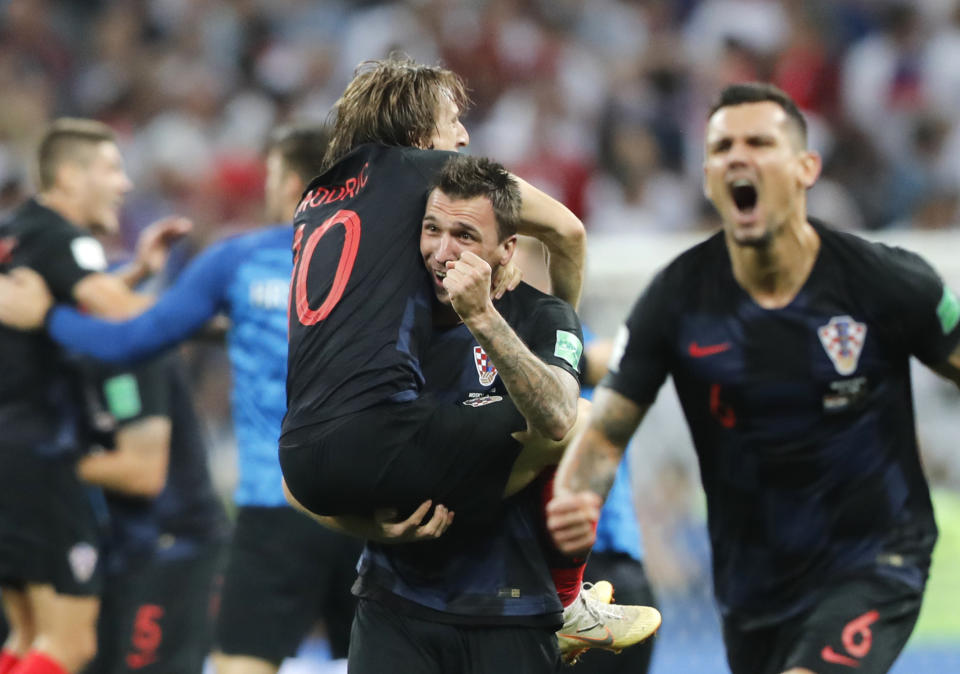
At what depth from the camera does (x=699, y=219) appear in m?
10.5

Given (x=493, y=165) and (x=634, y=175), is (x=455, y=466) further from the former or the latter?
(x=634, y=175)

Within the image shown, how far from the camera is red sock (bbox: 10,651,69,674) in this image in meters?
5.87

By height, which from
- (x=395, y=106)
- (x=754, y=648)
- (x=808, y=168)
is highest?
(x=808, y=168)

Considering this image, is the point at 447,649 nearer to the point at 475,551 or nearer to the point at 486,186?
the point at 475,551

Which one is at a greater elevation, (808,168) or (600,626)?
(808,168)

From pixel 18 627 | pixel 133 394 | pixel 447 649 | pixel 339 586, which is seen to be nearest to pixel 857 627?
pixel 447 649

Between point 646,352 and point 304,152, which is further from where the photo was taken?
point 304,152

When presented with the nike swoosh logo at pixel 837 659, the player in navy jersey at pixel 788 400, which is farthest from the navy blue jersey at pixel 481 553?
the nike swoosh logo at pixel 837 659

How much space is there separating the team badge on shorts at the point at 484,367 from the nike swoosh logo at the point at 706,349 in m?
1.13

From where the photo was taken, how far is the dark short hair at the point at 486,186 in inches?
131

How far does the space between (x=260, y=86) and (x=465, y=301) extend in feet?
32.5

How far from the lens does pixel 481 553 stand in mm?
3553

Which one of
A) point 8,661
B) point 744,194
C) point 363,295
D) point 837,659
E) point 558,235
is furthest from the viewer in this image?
point 8,661

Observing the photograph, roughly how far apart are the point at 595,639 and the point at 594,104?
8.31 m
